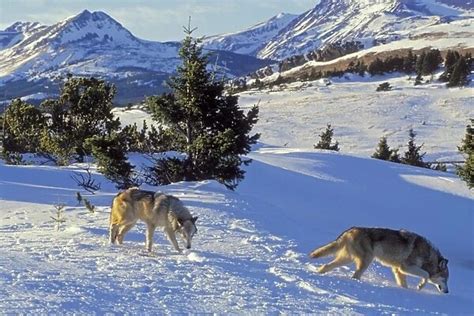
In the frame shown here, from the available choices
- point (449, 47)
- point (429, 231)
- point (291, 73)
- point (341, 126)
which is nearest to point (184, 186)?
point (429, 231)

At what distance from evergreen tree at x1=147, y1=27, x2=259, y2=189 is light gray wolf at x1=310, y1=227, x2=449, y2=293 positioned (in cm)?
1185

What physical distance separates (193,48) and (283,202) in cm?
629

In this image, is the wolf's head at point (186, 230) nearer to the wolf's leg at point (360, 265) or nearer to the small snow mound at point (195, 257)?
the small snow mound at point (195, 257)

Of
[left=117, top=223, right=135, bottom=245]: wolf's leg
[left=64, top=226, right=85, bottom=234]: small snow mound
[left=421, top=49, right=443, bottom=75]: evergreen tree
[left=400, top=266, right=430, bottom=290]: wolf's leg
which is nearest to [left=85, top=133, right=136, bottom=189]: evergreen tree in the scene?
[left=64, top=226, right=85, bottom=234]: small snow mound

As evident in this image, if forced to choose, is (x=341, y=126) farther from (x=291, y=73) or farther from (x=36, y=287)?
(x=291, y=73)

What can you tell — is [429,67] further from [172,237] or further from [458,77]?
[172,237]

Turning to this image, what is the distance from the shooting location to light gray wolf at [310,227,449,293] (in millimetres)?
9141

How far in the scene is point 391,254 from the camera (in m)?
9.22

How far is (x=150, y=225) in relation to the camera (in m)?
10.1

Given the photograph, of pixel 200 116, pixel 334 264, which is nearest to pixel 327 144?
pixel 200 116

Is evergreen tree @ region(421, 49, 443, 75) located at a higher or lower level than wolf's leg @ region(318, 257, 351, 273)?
higher

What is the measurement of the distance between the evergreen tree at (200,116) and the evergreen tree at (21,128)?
36.3ft

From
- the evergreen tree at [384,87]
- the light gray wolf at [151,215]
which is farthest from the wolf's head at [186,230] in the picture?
the evergreen tree at [384,87]

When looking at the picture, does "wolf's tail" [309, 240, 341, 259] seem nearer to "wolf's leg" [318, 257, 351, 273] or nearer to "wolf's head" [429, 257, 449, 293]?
"wolf's leg" [318, 257, 351, 273]
